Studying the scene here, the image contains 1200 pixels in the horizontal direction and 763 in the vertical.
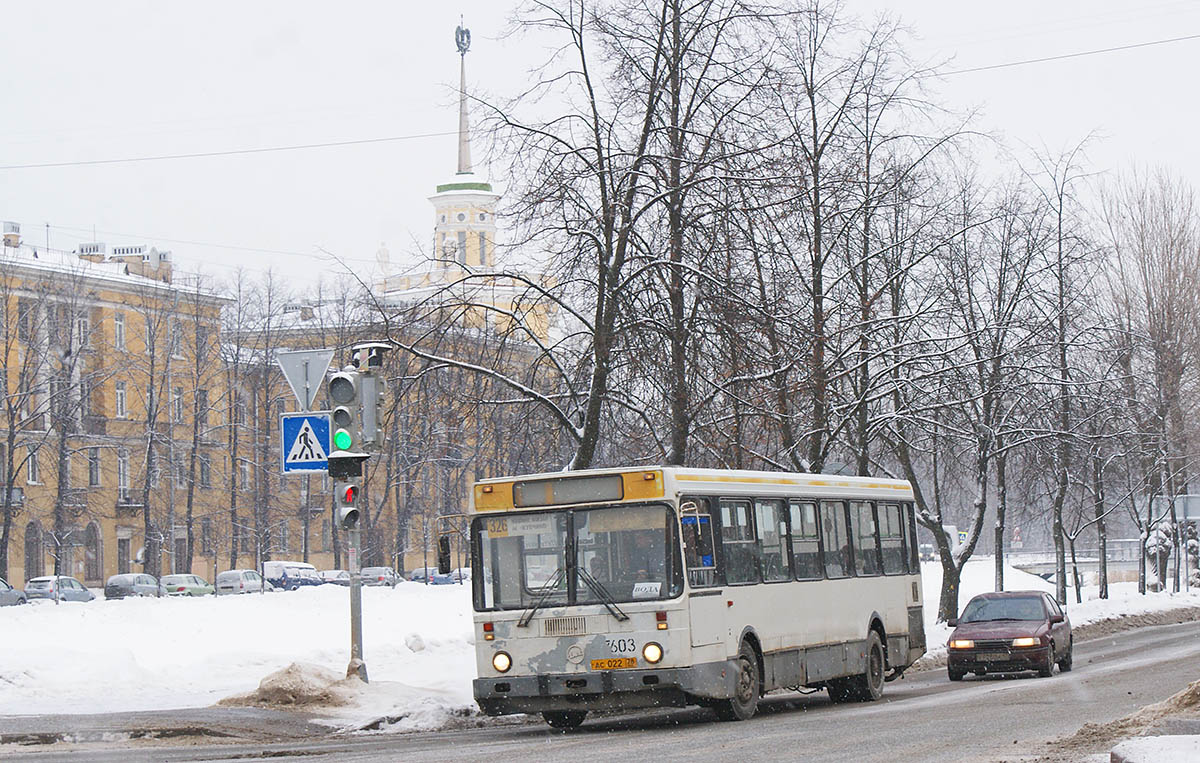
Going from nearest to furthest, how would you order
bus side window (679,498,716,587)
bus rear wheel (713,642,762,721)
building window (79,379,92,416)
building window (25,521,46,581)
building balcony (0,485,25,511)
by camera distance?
bus side window (679,498,716,587)
bus rear wheel (713,642,762,721)
building window (79,379,92,416)
building balcony (0,485,25,511)
building window (25,521,46,581)

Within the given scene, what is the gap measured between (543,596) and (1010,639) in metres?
11.7

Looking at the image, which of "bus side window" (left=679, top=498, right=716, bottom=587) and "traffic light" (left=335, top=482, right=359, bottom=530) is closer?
"bus side window" (left=679, top=498, right=716, bottom=587)

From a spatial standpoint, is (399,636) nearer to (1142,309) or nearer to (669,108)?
(669,108)

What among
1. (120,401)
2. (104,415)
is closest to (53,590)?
(104,415)

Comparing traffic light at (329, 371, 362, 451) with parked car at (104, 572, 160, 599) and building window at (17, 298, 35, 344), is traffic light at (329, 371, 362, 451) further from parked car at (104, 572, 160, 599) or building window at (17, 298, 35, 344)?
building window at (17, 298, 35, 344)

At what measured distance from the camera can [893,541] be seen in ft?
78.7

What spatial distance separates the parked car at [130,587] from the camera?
6412cm

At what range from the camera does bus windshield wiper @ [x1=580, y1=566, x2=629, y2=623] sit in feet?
55.6

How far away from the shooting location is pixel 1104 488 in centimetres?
5244

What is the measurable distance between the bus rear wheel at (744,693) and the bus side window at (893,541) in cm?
543

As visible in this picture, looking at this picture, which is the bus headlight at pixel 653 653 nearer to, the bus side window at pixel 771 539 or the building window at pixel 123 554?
the bus side window at pixel 771 539

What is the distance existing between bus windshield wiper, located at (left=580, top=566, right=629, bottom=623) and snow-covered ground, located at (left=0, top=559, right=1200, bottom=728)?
2.62m

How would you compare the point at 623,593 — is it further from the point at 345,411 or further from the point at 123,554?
the point at 123,554

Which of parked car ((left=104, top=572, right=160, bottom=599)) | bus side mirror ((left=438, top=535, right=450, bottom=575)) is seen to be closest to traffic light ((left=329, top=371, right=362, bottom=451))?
bus side mirror ((left=438, top=535, right=450, bottom=575))
